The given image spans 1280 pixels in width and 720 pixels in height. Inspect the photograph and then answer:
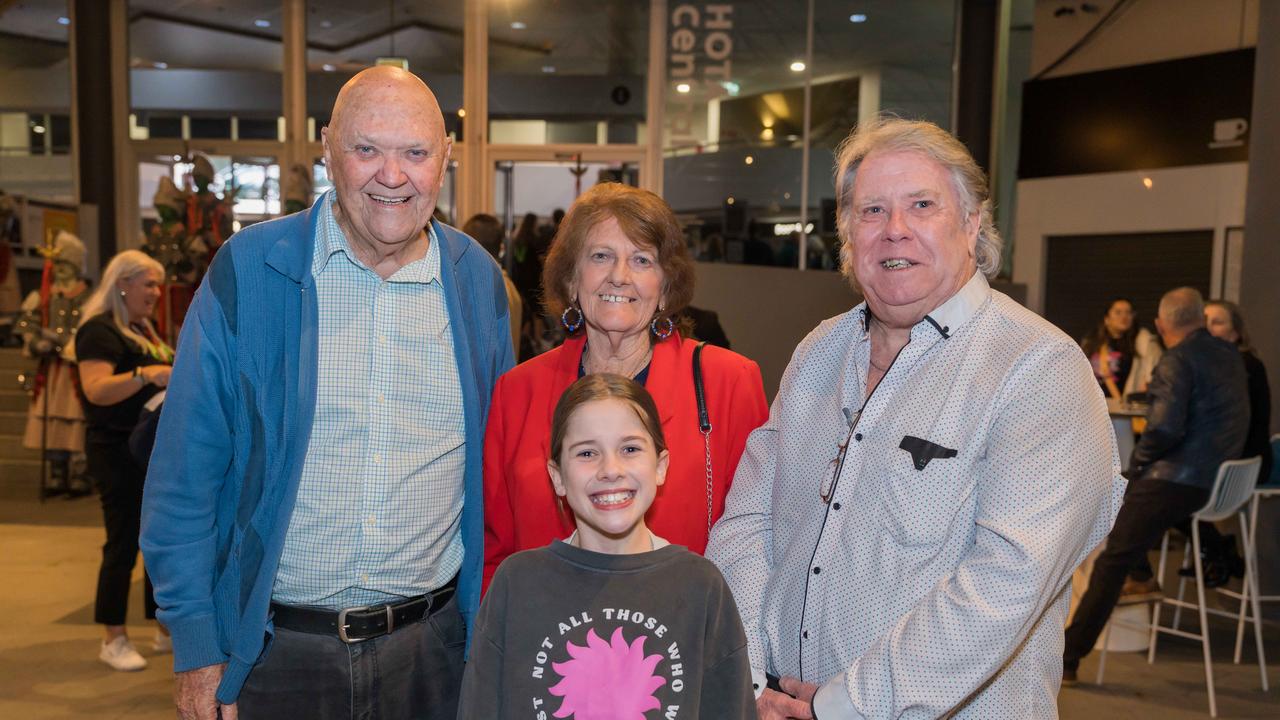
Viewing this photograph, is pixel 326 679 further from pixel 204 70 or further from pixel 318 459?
pixel 204 70

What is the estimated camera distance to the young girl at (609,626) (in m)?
1.58

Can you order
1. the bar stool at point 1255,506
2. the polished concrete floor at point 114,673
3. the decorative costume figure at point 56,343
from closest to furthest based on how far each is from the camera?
the polished concrete floor at point 114,673 < the bar stool at point 1255,506 < the decorative costume figure at point 56,343

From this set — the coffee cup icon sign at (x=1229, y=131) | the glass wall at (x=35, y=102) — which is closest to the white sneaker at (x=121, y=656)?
the glass wall at (x=35, y=102)

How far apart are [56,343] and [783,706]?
723 centimetres

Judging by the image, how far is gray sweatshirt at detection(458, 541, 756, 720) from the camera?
5.16 feet

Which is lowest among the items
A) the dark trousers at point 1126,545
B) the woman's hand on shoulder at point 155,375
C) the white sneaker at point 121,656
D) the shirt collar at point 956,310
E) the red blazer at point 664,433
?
the white sneaker at point 121,656

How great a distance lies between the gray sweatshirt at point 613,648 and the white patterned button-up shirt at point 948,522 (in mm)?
182

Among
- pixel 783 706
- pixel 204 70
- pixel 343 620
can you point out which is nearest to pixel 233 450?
pixel 343 620

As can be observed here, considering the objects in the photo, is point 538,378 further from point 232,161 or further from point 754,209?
point 232,161

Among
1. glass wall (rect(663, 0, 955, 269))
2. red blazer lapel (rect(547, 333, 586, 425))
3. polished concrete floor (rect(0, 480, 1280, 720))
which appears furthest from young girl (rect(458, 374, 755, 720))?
glass wall (rect(663, 0, 955, 269))

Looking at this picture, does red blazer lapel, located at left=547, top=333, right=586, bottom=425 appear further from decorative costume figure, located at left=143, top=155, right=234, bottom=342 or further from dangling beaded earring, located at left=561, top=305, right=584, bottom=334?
decorative costume figure, located at left=143, top=155, right=234, bottom=342

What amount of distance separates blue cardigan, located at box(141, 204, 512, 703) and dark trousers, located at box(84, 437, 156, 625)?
3.09m

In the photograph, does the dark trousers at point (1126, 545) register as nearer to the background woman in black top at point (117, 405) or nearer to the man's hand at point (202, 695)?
the man's hand at point (202, 695)

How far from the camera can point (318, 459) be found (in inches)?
71.8
